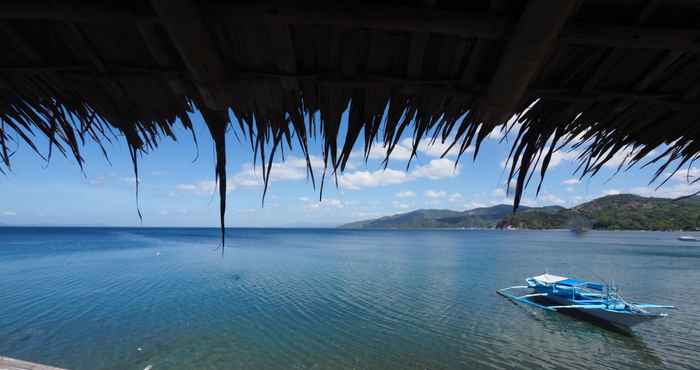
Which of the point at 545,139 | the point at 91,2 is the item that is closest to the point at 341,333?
the point at 545,139

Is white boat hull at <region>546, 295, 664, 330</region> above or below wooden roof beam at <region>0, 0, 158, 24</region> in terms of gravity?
below

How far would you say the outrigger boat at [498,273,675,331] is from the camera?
41.8 ft

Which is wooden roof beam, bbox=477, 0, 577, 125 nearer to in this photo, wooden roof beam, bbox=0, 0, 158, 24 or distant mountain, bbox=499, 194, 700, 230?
wooden roof beam, bbox=0, 0, 158, 24

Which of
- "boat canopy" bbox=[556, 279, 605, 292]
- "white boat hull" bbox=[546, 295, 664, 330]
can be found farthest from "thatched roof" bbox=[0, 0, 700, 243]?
"boat canopy" bbox=[556, 279, 605, 292]

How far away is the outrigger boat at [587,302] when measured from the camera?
501 inches

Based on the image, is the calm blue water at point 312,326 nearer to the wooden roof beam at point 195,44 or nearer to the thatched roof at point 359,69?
the thatched roof at point 359,69

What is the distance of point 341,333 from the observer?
12.4m

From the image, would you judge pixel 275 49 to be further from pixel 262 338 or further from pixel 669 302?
pixel 669 302

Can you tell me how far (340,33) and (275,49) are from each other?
25cm

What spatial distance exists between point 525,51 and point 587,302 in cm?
1814

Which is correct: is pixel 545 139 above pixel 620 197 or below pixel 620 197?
below

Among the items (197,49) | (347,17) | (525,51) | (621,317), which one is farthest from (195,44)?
(621,317)

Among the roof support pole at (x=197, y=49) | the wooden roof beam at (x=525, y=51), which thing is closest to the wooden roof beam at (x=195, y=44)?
the roof support pole at (x=197, y=49)

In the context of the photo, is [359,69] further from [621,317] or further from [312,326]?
[621,317]
